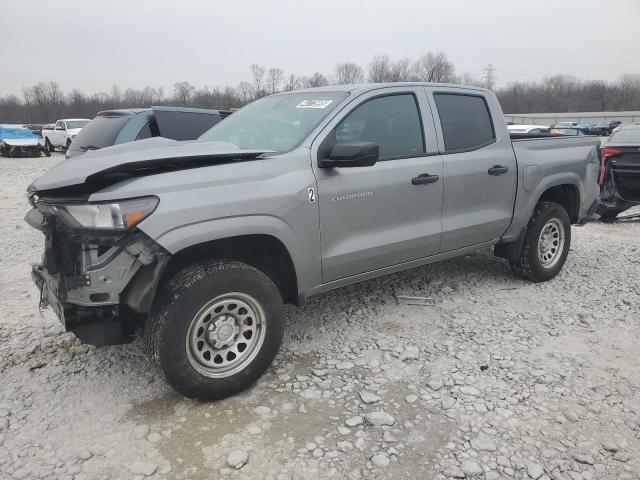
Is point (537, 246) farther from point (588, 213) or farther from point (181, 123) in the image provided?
point (181, 123)

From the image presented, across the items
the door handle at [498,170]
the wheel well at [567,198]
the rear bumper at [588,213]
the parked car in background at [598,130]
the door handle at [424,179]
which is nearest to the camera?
the door handle at [424,179]

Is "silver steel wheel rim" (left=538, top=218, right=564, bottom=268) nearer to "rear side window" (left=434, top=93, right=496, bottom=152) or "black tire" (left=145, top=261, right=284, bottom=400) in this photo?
"rear side window" (left=434, top=93, right=496, bottom=152)

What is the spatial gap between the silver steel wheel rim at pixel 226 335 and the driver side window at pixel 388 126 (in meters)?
1.36

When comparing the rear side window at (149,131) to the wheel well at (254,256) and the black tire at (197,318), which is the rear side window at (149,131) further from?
the black tire at (197,318)

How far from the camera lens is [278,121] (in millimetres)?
3881

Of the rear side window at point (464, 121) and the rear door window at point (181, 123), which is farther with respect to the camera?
the rear door window at point (181, 123)

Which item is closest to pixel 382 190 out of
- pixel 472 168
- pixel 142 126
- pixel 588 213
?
pixel 472 168

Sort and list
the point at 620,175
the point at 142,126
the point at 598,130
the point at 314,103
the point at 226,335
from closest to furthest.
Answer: the point at 226,335
the point at 314,103
the point at 142,126
the point at 620,175
the point at 598,130

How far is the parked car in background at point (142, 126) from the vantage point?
23.8ft

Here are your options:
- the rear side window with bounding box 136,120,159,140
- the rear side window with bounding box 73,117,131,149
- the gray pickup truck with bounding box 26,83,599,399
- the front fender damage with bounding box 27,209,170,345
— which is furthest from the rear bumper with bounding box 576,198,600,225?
the rear side window with bounding box 73,117,131,149

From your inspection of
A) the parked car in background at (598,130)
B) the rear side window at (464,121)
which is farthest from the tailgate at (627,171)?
the parked car in background at (598,130)

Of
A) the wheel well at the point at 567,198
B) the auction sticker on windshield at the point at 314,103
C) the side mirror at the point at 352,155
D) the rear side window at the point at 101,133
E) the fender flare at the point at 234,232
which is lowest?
the wheel well at the point at 567,198

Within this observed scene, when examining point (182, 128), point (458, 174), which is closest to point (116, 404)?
point (458, 174)

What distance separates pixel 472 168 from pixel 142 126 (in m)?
5.02
